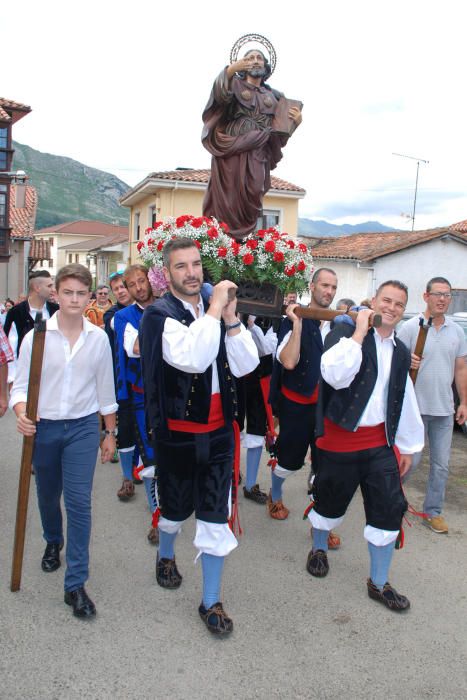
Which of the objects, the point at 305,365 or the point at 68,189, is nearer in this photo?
the point at 305,365

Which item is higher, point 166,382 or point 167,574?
point 166,382

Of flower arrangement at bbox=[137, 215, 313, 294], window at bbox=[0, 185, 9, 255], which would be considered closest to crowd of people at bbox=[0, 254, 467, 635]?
flower arrangement at bbox=[137, 215, 313, 294]

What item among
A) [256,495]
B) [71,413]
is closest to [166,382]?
[71,413]

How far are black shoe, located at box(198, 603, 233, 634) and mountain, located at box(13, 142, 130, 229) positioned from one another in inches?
4942

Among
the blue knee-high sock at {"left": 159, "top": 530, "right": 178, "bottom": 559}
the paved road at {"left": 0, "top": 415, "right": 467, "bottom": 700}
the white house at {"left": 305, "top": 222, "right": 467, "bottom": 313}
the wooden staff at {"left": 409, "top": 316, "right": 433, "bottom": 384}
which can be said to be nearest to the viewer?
the paved road at {"left": 0, "top": 415, "right": 467, "bottom": 700}

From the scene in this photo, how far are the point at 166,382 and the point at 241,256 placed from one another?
1.15 meters

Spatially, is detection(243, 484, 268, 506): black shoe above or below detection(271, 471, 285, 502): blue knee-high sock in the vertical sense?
below

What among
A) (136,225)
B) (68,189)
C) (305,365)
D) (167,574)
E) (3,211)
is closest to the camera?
(167,574)

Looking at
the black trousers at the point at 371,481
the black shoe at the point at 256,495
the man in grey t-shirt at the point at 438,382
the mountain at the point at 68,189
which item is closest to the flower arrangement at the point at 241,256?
the black trousers at the point at 371,481

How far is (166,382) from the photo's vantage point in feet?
10.6

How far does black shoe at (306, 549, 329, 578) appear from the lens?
3961mm

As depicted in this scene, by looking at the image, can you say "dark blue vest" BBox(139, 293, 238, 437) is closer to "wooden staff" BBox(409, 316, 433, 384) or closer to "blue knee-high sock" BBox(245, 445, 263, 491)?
"wooden staff" BBox(409, 316, 433, 384)

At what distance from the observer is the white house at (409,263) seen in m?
21.2

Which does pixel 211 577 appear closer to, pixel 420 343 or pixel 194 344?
pixel 194 344
